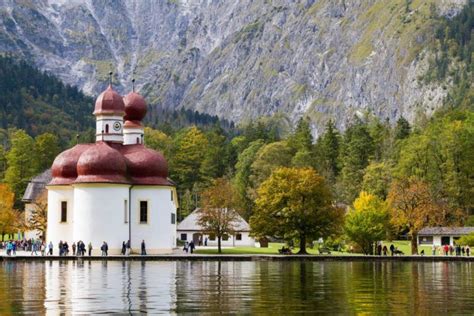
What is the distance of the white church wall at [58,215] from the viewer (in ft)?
291

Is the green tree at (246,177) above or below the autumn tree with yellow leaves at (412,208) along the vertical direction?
above

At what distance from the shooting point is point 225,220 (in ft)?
322

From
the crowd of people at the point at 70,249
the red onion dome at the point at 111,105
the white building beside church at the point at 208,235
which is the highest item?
the red onion dome at the point at 111,105

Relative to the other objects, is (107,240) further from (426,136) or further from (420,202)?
(426,136)

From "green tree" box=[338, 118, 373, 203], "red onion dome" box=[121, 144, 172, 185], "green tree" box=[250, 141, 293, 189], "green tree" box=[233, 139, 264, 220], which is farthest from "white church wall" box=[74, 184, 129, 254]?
"green tree" box=[250, 141, 293, 189]

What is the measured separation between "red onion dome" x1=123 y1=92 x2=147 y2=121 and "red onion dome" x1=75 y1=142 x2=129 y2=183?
39.3ft

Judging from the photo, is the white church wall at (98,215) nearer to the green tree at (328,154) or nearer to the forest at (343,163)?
the forest at (343,163)

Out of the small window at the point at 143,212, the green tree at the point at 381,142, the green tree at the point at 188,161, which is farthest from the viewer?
the green tree at the point at 188,161

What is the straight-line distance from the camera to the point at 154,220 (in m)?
89.9

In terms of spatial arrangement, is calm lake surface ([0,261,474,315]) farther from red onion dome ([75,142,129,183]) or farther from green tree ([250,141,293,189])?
green tree ([250,141,293,189])

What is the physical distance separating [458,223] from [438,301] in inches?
3710

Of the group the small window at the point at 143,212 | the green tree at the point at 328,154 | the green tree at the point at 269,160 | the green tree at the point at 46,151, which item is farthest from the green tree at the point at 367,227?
the green tree at the point at 46,151

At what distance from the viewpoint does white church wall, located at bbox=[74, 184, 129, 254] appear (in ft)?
280

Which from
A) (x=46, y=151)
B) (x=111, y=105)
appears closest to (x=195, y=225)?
(x=111, y=105)
